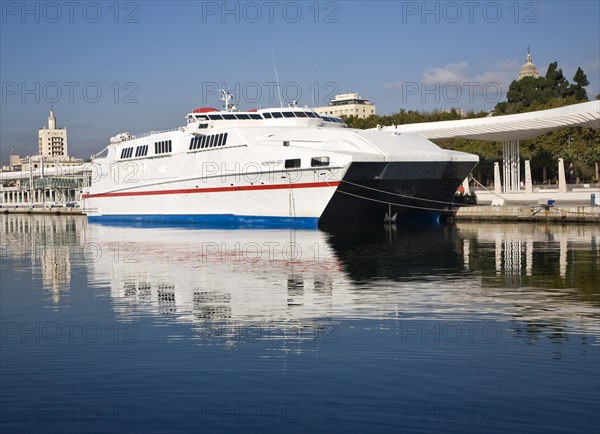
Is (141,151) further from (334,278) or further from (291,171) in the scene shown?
(334,278)

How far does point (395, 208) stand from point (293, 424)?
123ft

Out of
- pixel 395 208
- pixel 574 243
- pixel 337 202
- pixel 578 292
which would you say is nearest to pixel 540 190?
pixel 395 208

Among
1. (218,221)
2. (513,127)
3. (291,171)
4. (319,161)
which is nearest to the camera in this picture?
(319,161)

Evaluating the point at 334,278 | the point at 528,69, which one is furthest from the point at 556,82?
the point at 334,278

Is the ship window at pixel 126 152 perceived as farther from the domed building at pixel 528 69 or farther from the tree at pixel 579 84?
the domed building at pixel 528 69

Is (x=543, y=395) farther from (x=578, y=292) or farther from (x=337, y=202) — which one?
(x=337, y=202)

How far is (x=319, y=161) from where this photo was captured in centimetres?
4256

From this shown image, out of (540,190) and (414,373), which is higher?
(540,190)

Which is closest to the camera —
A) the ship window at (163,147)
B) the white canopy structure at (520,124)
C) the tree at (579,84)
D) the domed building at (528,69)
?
the white canopy structure at (520,124)

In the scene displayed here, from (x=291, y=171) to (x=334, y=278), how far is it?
22.4 m

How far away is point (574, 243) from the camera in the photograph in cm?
3153

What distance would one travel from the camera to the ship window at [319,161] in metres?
42.0

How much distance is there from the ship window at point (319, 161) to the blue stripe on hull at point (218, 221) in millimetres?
3171

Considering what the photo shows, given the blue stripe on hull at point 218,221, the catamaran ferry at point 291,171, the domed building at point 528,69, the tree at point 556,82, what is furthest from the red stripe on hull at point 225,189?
the domed building at point 528,69
